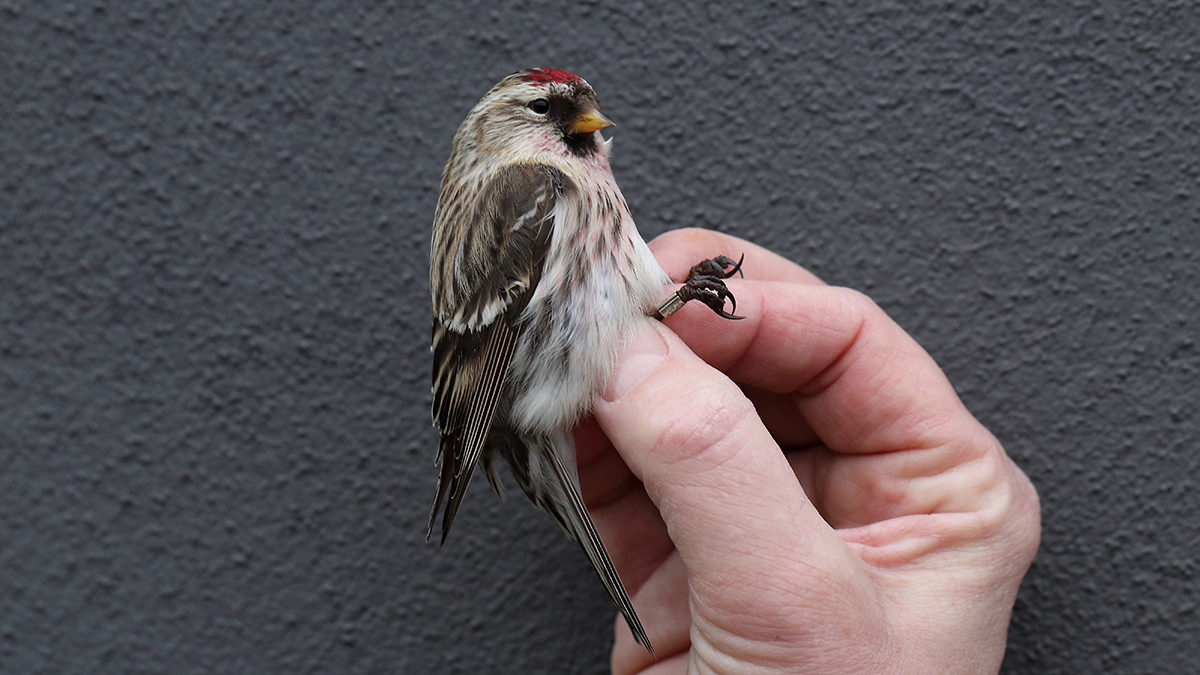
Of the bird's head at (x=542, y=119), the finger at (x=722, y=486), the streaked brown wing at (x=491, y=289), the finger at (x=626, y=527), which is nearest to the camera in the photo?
the finger at (x=722, y=486)

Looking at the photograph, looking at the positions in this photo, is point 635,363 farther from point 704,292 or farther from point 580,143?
point 580,143

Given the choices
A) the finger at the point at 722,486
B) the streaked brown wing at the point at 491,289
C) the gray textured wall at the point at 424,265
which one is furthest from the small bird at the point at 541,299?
the gray textured wall at the point at 424,265

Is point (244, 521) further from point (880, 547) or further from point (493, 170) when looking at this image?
point (880, 547)

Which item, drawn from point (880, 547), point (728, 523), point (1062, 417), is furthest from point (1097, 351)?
point (728, 523)

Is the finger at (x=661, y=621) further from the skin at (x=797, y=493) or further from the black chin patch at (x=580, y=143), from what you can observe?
the black chin patch at (x=580, y=143)

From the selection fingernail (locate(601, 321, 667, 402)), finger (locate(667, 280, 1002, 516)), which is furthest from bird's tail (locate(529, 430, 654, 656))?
finger (locate(667, 280, 1002, 516))

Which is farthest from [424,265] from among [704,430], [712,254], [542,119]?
[704,430]

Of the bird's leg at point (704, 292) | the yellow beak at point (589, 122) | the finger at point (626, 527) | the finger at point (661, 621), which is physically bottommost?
the finger at point (661, 621)
